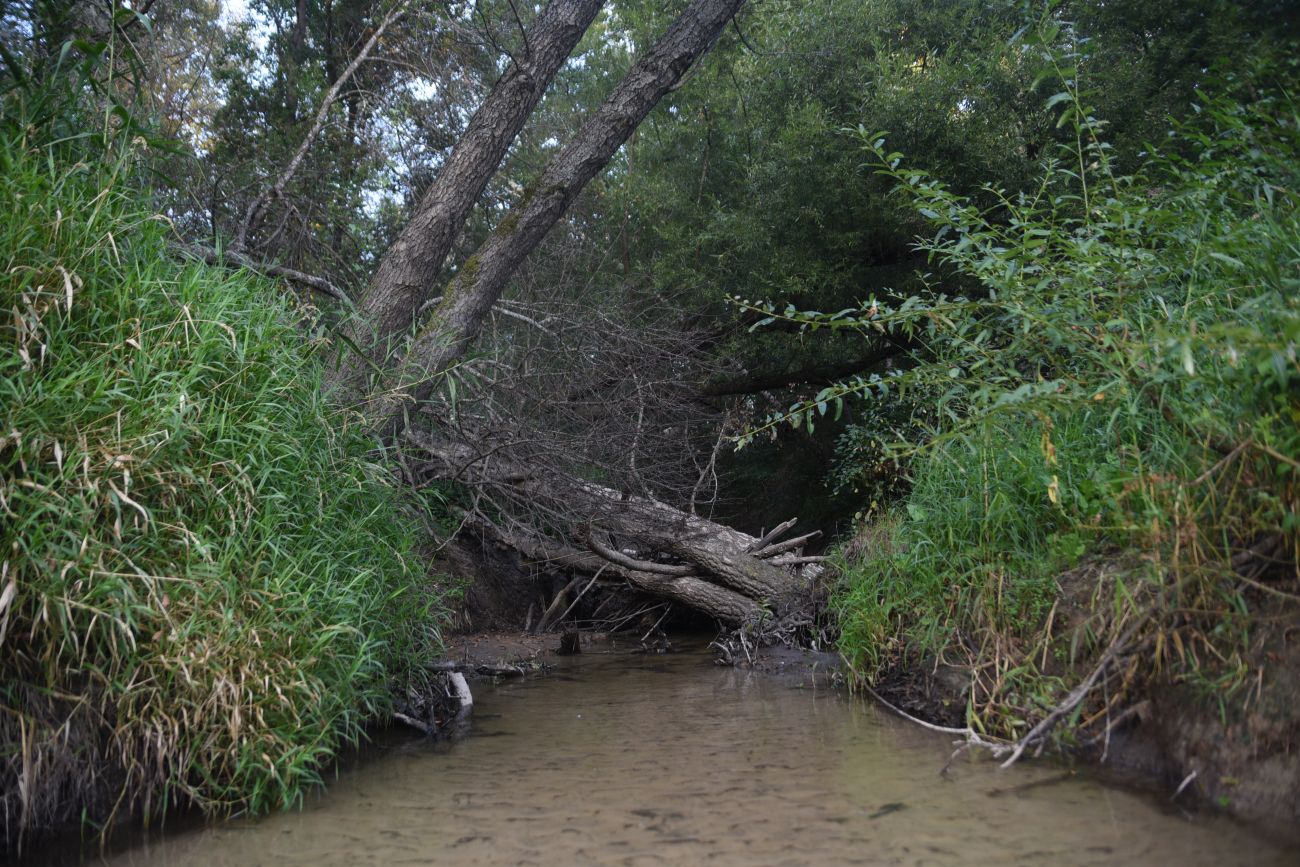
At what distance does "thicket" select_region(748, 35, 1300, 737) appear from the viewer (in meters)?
2.81

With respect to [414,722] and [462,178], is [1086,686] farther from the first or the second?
[462,178]

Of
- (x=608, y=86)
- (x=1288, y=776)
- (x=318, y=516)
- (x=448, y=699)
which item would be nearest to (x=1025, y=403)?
(x=1288, y=776)

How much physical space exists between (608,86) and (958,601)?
12683 mm

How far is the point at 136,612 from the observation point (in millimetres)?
2820

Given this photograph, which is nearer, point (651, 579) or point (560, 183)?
point (560, 183)

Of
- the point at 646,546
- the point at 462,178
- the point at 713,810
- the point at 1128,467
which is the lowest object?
the point at 713,810

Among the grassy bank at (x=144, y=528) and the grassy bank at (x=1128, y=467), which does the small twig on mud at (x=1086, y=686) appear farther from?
the grassy bank at (x=144, y=528)

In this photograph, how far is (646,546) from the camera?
305 inches

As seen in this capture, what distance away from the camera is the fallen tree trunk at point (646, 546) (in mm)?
6652

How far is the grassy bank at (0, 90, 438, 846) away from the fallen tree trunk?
2844 millimetres

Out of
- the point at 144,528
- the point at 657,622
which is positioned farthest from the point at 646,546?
the point at 144,528

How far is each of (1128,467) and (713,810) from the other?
6.48 feet

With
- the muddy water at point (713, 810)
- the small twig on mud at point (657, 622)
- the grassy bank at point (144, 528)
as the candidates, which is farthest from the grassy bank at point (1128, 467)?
the small twig on mud at point (657, 622)

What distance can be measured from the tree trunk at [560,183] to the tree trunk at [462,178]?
10 cm
